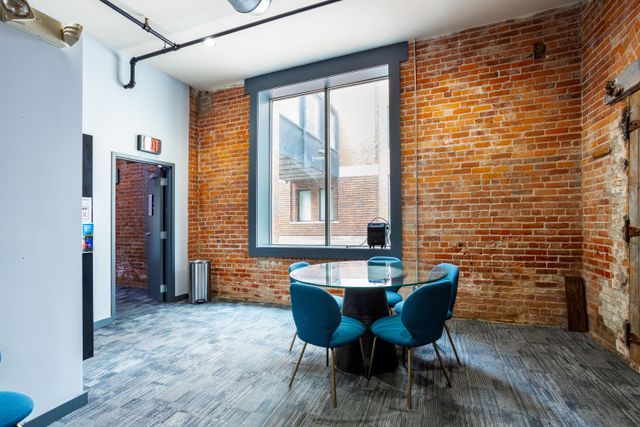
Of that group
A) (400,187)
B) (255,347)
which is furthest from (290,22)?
(255,347)

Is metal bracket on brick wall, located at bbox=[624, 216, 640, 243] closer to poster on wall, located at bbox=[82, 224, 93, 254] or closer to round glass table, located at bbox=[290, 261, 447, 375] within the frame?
round glass table, located at bbox=[290, 261, 447, 375]

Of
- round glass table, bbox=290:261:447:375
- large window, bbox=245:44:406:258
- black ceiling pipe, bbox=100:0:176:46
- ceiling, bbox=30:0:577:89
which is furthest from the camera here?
large window, bbox=245:44:406:258

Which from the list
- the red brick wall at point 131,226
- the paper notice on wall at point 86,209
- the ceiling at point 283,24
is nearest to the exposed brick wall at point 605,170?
the ceiling at point 283,24

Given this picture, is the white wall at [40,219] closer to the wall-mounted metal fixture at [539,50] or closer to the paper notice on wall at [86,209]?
the paper notice on wall at [86,209]

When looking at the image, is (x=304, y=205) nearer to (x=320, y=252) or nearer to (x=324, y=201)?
(x=324, y=201)

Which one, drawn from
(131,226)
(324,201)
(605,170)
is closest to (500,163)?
(605,170)

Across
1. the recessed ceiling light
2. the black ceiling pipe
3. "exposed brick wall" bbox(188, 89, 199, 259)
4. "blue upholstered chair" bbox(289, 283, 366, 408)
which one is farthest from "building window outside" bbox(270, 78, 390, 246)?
"blue upholstered chair" bbox(289, 283, 366, 408)

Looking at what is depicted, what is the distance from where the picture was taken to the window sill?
4.39 metres

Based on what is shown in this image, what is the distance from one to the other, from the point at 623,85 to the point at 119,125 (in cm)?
557

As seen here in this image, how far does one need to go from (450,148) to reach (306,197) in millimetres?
2263

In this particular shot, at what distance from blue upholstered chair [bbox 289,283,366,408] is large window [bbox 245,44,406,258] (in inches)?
89.1

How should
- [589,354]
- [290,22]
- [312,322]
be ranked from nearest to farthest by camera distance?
[312,322], [589,354], [290,22]

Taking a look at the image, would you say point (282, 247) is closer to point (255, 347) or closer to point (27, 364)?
point (255, 347)

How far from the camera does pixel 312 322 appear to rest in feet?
7.20
